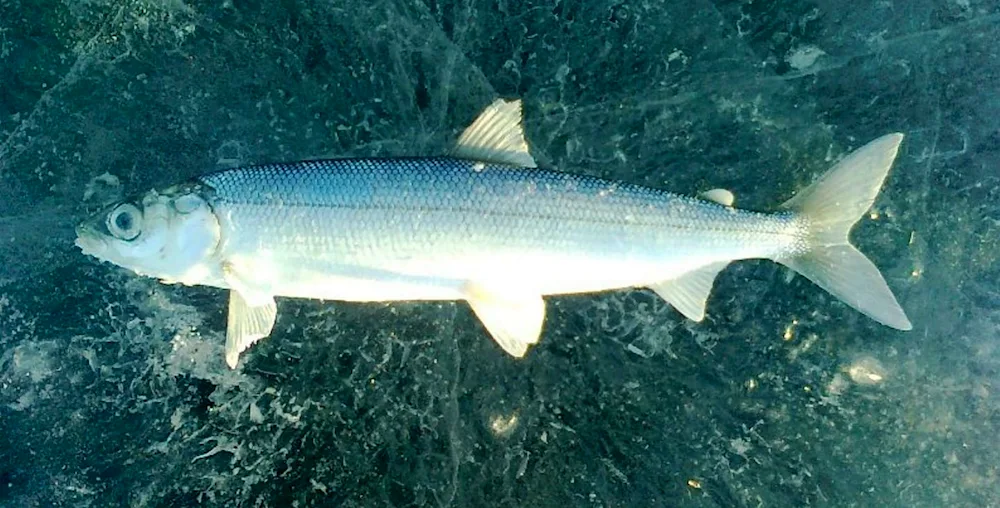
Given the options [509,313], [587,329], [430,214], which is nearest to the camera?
[430,214]

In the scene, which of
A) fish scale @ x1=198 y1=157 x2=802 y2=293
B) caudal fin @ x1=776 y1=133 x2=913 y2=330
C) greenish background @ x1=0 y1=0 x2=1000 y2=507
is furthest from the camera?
greenish background @ x1=0 y1=0 x2=1000 y2=507

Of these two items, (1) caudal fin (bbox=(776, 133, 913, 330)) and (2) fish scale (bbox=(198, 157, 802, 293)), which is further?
(1) caudal fin (bbox=(776, 133, 913, 330))

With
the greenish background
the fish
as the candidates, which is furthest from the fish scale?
the greenish background

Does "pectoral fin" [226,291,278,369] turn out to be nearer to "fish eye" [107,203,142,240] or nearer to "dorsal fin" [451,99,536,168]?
"fish eye" [107,203,142,240]

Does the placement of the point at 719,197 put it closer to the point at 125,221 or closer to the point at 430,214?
the point at 430,214

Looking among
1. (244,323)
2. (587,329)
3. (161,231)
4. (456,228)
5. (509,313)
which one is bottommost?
(587,329)

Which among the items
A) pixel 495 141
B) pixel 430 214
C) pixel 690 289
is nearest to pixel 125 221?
pixel 430 214

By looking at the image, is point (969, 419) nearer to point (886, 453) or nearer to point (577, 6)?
point (886, 453)

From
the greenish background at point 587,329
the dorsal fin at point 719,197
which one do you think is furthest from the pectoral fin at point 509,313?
the dorsal fin at point 719,197
